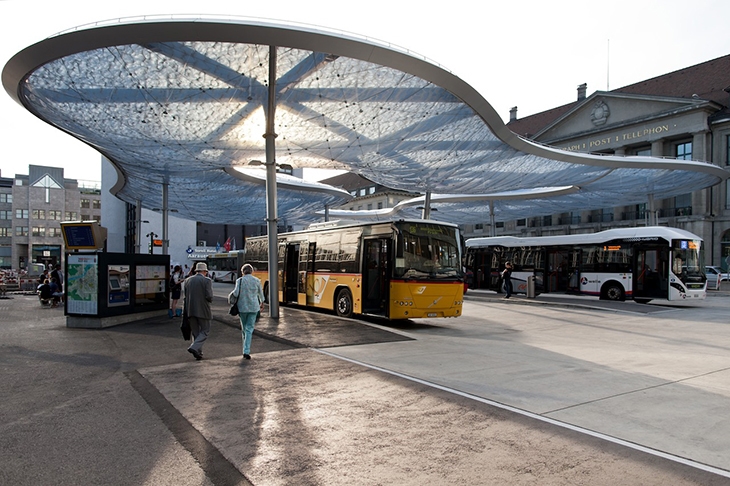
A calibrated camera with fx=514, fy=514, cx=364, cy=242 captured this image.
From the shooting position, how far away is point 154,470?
4.34m

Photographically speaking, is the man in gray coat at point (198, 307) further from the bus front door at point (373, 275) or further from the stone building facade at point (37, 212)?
the stone building facade at point (37, 212)

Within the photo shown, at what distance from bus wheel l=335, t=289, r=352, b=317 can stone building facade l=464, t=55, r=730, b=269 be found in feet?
118

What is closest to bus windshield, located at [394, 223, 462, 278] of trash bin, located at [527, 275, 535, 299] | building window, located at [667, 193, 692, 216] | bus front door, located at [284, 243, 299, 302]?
bus front door, located at [284, 243, 299, 302]

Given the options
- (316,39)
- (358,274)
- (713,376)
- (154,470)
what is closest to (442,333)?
(358,274)

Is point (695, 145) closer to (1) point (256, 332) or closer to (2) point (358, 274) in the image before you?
(2) point (358, 274)

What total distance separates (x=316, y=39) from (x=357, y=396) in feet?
31.8

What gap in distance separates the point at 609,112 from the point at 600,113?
3.05ft

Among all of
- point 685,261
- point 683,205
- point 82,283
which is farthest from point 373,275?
point 683,205

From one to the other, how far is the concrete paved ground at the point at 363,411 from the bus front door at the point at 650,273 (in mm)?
10897

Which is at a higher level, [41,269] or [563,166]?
[563,166]

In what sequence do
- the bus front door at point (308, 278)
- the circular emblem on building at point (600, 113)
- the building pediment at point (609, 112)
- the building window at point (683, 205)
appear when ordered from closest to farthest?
the bus front door at point (308, 278) < the building window at point (683, 205) < the building pediment at point (609, 112) < the circular emblem on building at point (600, 113)

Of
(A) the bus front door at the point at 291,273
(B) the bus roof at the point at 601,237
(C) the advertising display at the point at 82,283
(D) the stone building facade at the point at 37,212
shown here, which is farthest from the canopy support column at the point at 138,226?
(D) the stone building facade at the point at 37,212

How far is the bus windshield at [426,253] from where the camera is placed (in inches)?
555

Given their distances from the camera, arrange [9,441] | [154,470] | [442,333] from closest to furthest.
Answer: [154,470] → [9,441] → [442,333]
